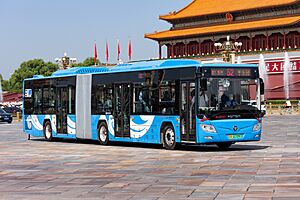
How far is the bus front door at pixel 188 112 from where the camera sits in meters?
19.1

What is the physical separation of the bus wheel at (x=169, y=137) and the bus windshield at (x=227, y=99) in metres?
1.43

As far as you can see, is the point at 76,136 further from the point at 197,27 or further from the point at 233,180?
the point at 197,27

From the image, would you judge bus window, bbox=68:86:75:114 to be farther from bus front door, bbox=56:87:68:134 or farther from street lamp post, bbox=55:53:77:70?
street lamp post, bbox=55:53:77:70

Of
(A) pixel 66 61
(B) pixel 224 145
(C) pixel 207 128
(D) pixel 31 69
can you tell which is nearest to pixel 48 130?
(B) pixel 224 145

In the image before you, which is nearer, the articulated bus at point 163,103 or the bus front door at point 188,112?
the articulated bus at point 163,103

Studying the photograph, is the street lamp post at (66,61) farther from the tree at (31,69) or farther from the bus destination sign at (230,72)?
the tree at (31,69)

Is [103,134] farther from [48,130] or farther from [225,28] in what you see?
[225,28]

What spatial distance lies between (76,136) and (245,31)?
173 feet

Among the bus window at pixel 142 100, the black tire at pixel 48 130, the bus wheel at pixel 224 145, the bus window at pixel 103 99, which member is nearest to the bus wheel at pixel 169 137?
the bus window at pixel 142 100

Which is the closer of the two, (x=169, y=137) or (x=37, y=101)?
(x=169, y=137)

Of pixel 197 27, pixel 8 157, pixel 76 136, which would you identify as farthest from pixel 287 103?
pixel 8 157

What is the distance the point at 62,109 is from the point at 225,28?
53190mm

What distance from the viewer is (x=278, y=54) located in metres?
70.8

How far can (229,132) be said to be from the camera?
1912 centimetres
